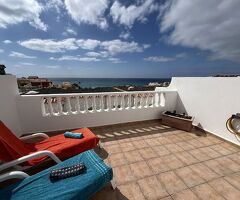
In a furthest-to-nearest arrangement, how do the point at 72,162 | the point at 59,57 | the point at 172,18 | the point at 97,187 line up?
the point at 59,57
the point at 172,18
the point at 72,162
the point at 97,187

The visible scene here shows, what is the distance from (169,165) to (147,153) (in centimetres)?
53

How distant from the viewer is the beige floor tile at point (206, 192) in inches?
70.3

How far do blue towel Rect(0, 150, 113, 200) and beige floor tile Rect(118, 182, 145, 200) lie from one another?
51 cm

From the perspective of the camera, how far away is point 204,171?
229 cm

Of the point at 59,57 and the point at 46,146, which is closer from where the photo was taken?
the point at 46,146

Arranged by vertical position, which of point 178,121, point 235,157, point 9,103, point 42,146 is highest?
point 9,103

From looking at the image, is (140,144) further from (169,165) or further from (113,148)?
(169,165)

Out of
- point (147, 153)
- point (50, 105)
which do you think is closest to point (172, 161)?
point (147, 153)

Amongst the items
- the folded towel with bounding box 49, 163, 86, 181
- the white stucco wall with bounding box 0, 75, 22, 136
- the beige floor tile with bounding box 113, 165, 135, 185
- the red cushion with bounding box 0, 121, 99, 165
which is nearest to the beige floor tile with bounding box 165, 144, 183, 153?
the beige floor tile with bounding box 113, 165, 135, 185

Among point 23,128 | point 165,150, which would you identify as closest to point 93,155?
point 165,150

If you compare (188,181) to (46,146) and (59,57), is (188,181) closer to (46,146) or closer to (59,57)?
(46,146)

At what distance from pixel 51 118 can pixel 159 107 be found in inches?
142

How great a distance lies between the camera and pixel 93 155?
188 cm

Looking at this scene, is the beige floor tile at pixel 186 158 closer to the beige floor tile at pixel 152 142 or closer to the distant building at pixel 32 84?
the beige floor tile at pixel 152 142
